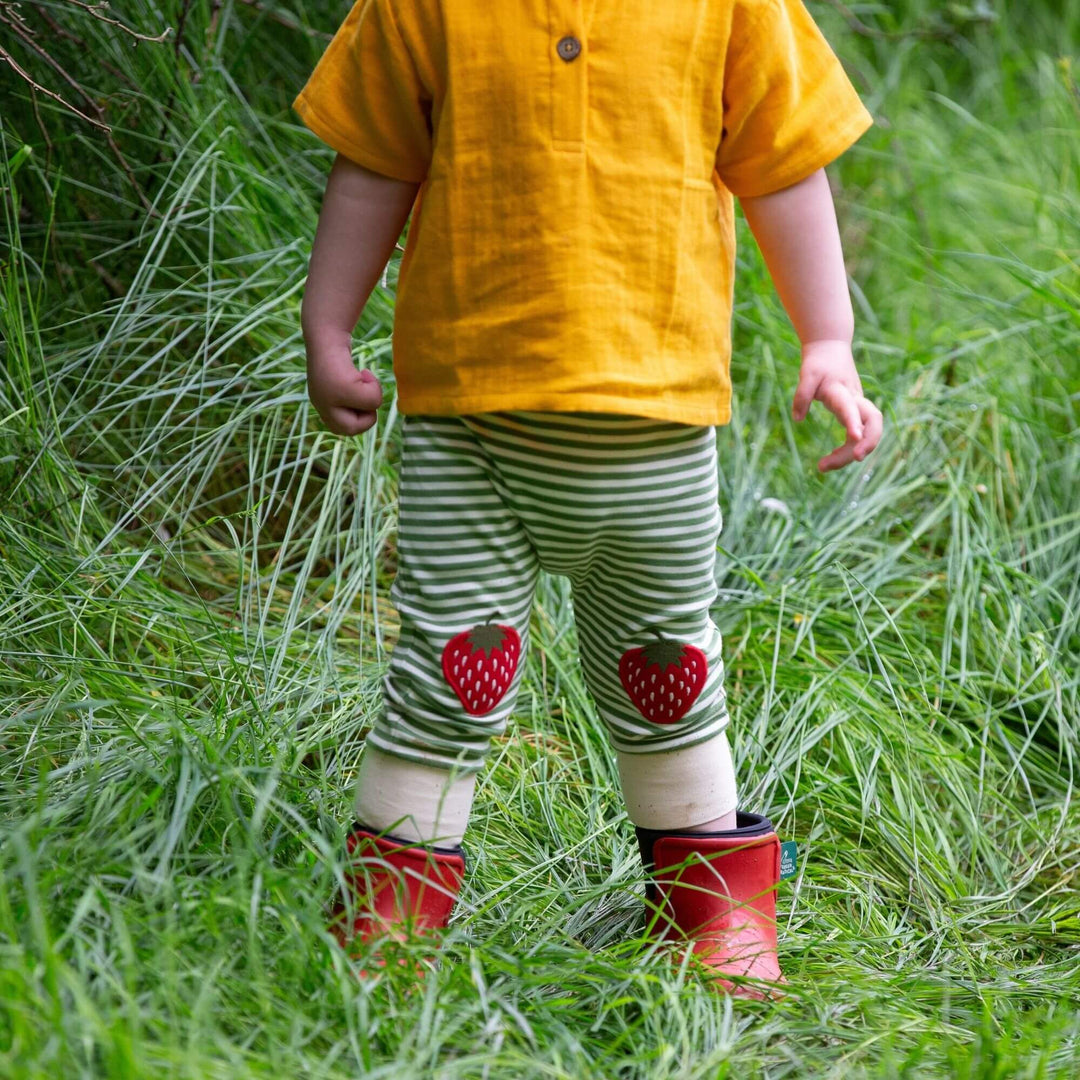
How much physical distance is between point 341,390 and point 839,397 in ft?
1.53

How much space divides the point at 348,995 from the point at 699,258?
2.27 ft

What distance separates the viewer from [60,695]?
4.57 feet

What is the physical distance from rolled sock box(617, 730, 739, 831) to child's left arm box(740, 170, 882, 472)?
1.05ft

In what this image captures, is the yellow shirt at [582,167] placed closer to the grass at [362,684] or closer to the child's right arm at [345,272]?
the child's right arm at [345,272]

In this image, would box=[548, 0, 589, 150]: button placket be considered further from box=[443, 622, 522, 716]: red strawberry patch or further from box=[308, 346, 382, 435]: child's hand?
box=[443, 622, 522, 716]: red strawberry patch

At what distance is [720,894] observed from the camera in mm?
1259

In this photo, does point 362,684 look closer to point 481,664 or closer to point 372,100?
point 481,664

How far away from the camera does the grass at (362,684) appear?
1.02 meters

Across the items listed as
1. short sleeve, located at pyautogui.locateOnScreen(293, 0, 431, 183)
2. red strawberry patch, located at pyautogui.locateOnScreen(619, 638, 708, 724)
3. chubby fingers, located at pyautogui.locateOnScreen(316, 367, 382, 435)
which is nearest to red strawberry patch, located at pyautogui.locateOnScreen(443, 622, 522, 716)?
red strawberry patch, located at pyautogui.locateOnScreen(619, 638, 708, 724)

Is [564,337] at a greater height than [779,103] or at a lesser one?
lesser

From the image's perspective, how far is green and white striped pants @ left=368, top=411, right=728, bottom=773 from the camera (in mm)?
1136

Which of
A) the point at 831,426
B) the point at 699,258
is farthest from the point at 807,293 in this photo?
the point at 831,426

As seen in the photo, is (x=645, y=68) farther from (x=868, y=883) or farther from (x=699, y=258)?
(x=868, y=883)

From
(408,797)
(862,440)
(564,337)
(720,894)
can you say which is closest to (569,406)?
(564,337)
